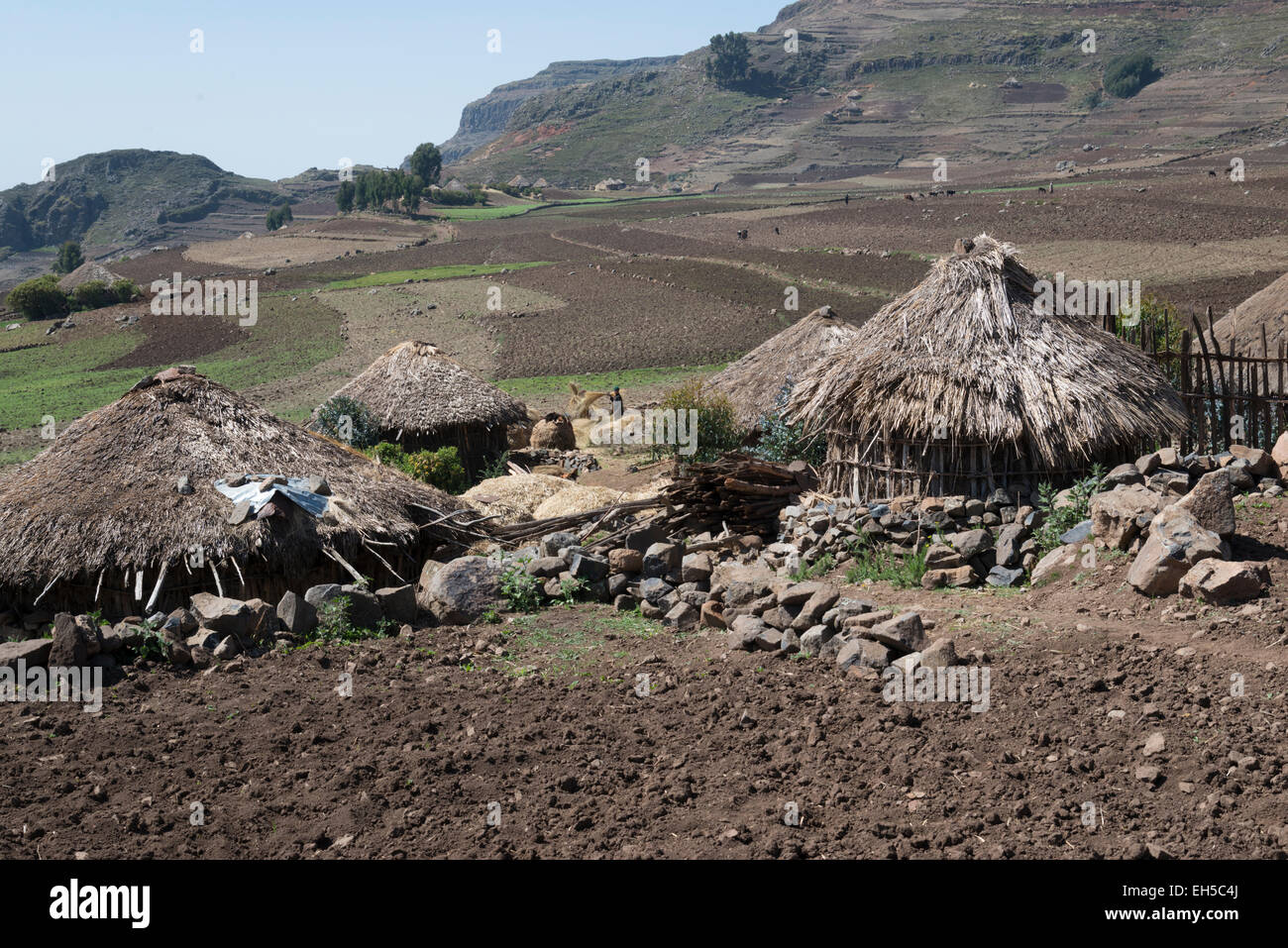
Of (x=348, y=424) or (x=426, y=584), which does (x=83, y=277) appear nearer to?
(x=348, y=424)

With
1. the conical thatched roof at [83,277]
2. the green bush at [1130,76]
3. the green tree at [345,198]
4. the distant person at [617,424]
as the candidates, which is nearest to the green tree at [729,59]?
the green bush at [1130,76]

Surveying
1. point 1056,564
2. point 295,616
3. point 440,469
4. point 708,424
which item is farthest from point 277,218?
point 1056,564

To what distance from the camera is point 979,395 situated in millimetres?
11641

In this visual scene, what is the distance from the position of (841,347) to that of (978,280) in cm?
177

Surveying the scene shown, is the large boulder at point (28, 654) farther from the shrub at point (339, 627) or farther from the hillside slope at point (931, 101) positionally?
the hillside slope at point (931, 101)

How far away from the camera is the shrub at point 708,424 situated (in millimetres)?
18062

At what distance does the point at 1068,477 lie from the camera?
11.5 meters

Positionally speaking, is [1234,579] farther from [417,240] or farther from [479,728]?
[417,240]

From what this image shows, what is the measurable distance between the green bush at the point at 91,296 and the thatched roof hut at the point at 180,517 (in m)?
52.7

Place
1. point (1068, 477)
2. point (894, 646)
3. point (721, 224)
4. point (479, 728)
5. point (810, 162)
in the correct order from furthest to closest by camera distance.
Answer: point (810, 162) → point (721, 224) → point (1068, 477) → point (894, 646) → point (479, 728)

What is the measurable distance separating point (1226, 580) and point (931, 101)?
14758 cm

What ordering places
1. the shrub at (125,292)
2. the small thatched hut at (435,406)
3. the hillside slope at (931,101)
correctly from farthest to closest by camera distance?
the hillside slope at (931,101) < the shrub at (125,292) < the small thatched hut at (435,406)
